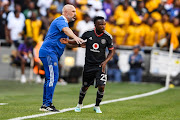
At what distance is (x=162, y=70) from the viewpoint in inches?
827

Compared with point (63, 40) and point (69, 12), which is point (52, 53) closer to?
point (63, 40)

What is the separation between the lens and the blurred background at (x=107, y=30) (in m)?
→ 20.5

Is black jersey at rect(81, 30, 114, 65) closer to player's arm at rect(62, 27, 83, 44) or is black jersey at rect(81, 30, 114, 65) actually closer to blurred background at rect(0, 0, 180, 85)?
Answer: player's arm at rect(62, 27, 83, 44)

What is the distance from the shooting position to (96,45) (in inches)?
357

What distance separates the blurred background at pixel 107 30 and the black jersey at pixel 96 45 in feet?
35.7

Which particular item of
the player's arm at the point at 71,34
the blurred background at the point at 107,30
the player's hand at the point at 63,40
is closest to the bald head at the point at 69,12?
the player's arm at the point at 71,34

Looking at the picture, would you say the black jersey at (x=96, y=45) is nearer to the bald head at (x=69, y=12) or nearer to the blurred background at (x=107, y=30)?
the bald head at (x=69, y=12)

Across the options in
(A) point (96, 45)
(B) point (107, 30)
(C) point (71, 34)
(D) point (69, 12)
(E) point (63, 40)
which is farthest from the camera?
(B) point (107, 30)

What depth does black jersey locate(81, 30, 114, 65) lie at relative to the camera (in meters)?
9.06

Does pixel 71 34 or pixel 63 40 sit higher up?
pixel 71 34

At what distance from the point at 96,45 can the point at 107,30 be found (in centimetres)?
1227

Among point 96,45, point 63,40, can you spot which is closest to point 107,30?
point 96,45

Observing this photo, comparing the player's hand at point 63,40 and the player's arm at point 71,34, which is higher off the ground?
the player's arm at point 71,34

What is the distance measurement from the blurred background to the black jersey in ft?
35.7
